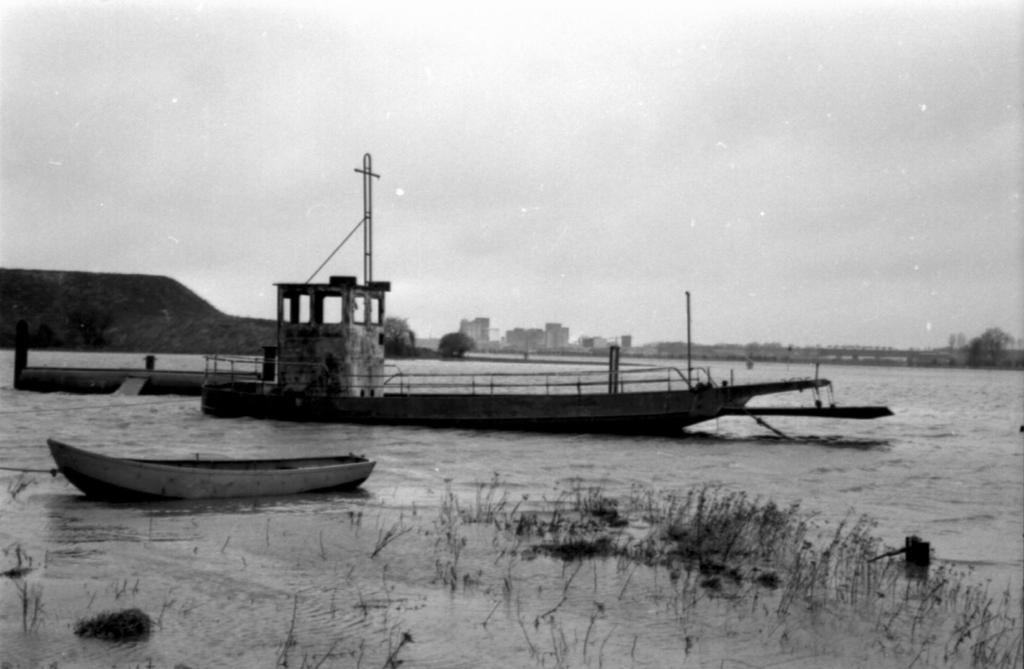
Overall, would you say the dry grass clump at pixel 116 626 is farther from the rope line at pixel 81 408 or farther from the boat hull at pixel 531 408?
the rope line at pixel 81 408

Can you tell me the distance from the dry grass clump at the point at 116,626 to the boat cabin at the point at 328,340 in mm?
22800

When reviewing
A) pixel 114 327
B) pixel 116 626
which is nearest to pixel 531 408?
pixel 116 626

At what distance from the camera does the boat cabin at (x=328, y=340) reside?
103 ft

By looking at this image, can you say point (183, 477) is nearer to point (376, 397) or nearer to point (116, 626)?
point (116, 626)

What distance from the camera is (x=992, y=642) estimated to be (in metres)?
10.2

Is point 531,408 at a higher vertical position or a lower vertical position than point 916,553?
higher

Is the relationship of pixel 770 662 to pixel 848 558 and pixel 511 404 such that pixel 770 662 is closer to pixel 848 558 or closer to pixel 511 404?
pixel 848 558

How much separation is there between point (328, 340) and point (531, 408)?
754 cm

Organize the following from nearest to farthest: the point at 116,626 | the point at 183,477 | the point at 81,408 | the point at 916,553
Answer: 1. the point at 116,626
2. the point at 916,553
3. the point at 183,477
4. the point at 81,408

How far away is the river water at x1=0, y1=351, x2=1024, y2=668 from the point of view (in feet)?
28.6

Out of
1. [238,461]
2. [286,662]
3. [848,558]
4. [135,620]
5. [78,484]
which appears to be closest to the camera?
[286,662]

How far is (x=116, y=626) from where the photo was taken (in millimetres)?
8469

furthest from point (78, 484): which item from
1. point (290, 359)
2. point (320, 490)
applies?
point (290, 359)

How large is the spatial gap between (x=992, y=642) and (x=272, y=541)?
9.47 meters
